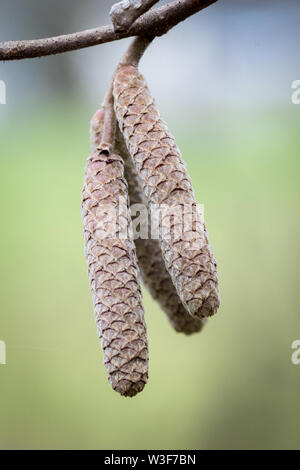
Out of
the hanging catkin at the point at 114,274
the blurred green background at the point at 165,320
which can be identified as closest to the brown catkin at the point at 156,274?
the hanging catkin at the point at 114,274

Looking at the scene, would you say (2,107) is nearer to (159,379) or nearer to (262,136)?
(262,136)

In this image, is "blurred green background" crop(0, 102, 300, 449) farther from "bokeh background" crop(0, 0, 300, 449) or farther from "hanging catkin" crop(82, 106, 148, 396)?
"hanging catkin" crop(82, 106, 148, 396)

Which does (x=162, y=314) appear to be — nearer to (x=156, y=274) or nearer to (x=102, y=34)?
(x=156, y=274)

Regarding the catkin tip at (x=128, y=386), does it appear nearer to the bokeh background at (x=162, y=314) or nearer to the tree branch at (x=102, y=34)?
the tree branch at (x=102, y=34)

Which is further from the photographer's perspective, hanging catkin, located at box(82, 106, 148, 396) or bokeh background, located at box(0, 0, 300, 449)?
bokeh background, located at box(0, 0, 300, 449)

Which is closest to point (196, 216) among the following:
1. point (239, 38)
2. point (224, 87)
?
point (224, 87)

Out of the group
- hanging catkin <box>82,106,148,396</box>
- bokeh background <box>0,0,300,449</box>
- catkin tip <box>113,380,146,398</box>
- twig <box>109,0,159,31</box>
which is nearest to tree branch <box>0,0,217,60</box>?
twig <box>109,0,159,31</box>

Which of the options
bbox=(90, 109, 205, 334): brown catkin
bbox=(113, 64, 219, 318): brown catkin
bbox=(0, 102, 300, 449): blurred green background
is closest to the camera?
bbox=(113, 64, 219, 318): brown catkin
